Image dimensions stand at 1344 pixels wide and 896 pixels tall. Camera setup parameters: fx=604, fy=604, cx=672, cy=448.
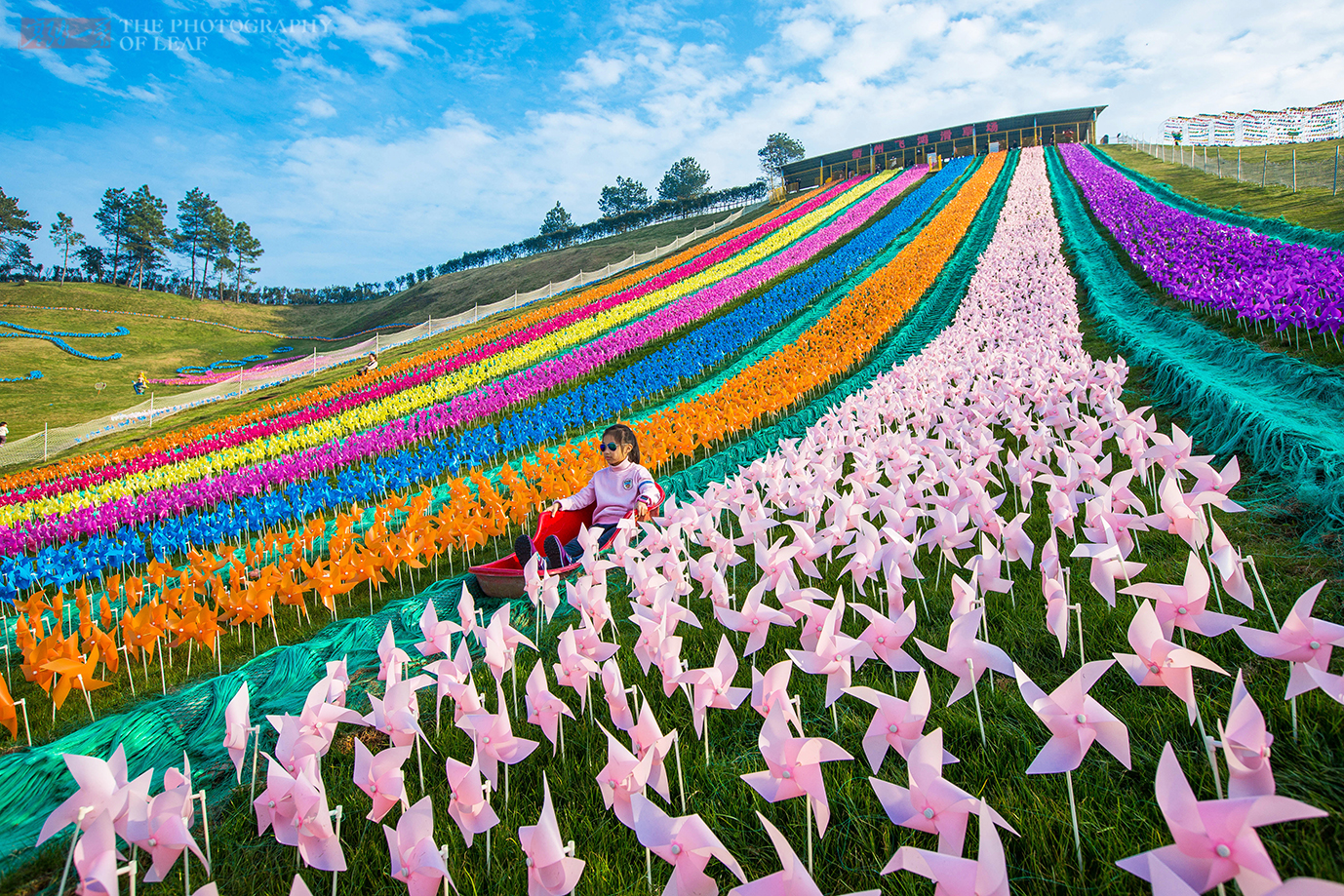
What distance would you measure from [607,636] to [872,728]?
6.24ft

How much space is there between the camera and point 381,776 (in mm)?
1640

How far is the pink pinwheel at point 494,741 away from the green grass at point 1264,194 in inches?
698

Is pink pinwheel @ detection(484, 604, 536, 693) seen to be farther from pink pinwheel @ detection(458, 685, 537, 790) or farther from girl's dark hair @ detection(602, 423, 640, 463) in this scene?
girl's dark hair @ detection(602, 423, 640, 463)

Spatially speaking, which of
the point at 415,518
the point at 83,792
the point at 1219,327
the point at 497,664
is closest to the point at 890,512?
the point at 497,664

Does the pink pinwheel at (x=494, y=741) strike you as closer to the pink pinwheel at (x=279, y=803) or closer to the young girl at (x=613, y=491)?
the pink pinwheel at (x=279, y=803)

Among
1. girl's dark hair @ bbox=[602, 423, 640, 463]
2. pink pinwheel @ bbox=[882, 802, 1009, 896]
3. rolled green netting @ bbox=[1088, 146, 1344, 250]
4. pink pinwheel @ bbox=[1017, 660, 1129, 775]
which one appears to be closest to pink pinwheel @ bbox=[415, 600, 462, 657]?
pink pinwheel @ bbox=[882, 802, 1009, 896]

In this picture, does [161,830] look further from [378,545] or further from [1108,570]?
[378,545]

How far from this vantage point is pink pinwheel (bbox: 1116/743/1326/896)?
3.01 feet

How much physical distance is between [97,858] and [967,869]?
1.81 m

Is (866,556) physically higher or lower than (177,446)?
higher

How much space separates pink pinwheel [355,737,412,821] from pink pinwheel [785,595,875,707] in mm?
1152

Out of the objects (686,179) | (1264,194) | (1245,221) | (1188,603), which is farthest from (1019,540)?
(686,179)

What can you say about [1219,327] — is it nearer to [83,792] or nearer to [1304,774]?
[1304,774]

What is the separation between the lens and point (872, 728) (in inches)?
62.0
